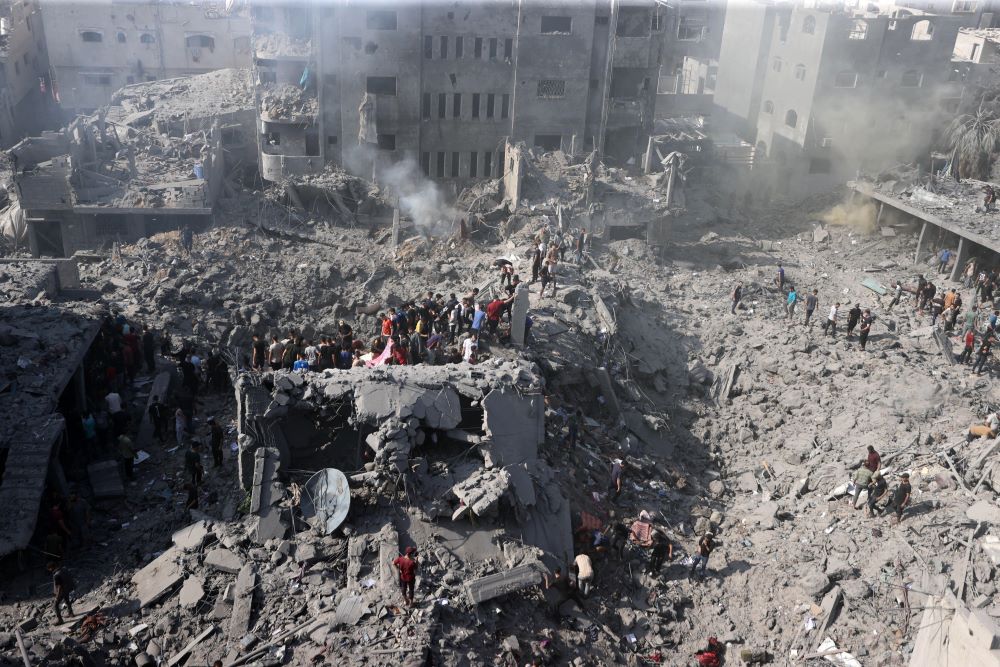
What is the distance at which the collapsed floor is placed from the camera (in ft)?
47.0

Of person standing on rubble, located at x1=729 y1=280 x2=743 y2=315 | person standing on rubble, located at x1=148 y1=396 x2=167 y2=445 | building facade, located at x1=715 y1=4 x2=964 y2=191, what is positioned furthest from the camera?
building facade, located at x1=715 y1=4 x2=964 y2=191

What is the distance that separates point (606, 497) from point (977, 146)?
27279 millimetres

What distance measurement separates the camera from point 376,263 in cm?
2995

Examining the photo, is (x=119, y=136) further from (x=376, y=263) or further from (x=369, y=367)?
(x=369, y=367)

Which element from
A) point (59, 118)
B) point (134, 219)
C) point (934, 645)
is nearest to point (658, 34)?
point (134, 219)

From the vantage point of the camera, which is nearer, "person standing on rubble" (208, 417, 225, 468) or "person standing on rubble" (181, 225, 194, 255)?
"person standing on rubble" (208, 417, 225, 468)

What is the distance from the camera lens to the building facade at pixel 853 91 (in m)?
38.2

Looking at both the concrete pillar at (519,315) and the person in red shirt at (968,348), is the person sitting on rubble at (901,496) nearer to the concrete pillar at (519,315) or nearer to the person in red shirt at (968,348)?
the person in red shirt at (968,348)

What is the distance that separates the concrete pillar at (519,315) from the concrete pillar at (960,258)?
16.6 meters

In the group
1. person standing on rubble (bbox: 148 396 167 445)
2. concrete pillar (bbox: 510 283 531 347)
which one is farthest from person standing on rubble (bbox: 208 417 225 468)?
concrete pillar (bbox: 510 283 531 347)

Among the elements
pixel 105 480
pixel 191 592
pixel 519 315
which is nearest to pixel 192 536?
pixel 191 592

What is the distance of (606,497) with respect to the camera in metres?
18.6

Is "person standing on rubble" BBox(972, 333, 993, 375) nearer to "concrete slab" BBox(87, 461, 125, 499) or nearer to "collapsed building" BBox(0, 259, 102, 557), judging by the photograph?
"concrete slab" BBox(87, 461, 125, 499)

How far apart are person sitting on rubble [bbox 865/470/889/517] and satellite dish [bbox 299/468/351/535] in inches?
404
